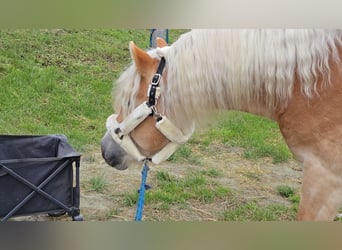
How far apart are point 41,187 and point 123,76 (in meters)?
0.91

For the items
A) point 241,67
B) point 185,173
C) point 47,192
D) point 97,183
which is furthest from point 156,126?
point 185,173

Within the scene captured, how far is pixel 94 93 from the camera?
4.14 m

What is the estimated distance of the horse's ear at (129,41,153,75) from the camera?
4.64ft

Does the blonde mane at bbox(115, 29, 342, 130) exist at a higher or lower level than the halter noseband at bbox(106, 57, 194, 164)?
higher

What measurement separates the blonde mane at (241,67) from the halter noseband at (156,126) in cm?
3


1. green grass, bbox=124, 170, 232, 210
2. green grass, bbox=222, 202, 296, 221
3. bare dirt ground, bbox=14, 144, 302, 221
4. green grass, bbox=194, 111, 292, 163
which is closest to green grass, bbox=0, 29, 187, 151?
bare dirt ground, bbox=14, 144, 302, 221

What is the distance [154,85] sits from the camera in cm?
140

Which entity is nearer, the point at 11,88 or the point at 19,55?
the point at 11,88

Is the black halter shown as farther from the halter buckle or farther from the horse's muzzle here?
the horse's muzzle

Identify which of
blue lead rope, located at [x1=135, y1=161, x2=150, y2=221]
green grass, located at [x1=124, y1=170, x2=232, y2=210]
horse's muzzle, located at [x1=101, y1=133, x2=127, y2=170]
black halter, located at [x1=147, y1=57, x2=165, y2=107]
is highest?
black halter, located at [x1=147, y1=57, x2=165, y2=107]

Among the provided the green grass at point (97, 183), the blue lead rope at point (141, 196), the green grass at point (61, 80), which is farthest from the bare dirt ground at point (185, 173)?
the blue lead rope at point (141, 196)
